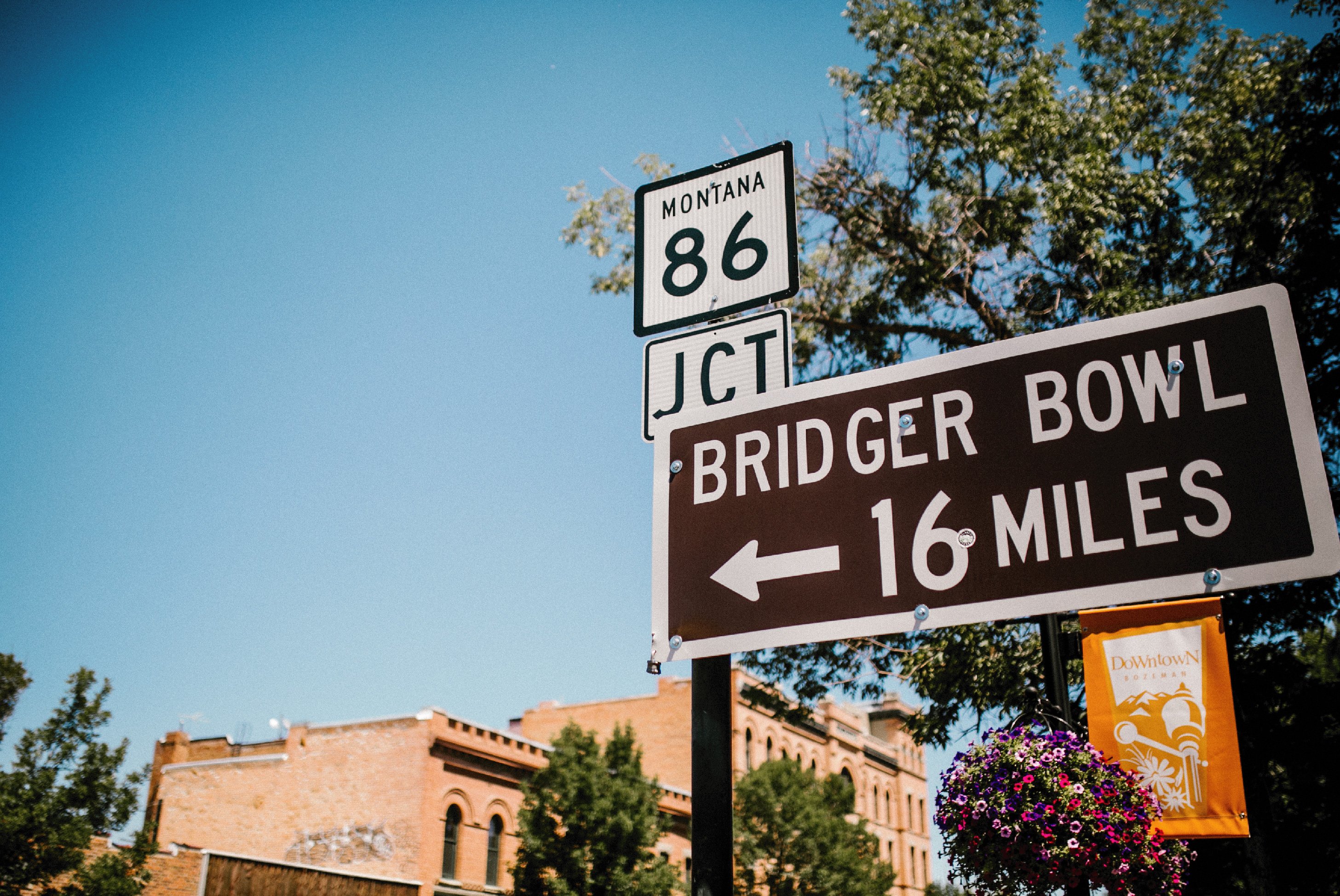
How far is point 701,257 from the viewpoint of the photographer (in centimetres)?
332

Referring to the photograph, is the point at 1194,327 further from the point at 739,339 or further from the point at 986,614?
the point at 739,339

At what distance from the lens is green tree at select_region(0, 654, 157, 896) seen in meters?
21.3

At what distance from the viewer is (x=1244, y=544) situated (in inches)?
69.7

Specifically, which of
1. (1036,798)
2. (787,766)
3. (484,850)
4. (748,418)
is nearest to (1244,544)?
(748,418)

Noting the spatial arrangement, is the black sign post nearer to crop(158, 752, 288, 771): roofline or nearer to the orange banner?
the orange banner

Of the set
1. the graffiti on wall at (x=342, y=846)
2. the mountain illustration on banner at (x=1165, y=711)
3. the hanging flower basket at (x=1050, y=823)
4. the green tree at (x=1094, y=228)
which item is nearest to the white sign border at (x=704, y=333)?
the hanging flower basket at (x=1050, y=823)

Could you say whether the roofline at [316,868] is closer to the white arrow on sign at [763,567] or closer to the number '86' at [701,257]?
the number '86' at [701,257]

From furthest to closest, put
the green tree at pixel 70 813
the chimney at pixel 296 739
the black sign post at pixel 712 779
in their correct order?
the chimney at pixel 296 739, the green tree at pixel 70 813, the black sign post at pixel 712 779

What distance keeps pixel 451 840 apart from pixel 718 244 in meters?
30.0

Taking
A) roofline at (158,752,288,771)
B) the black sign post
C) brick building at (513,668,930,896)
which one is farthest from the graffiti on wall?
the black sign post

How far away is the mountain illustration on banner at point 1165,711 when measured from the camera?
15.0ft

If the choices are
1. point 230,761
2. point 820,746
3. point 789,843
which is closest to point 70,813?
point 230,761

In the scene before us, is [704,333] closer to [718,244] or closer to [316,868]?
[718,244]

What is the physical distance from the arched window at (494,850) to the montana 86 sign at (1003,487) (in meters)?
31.0
